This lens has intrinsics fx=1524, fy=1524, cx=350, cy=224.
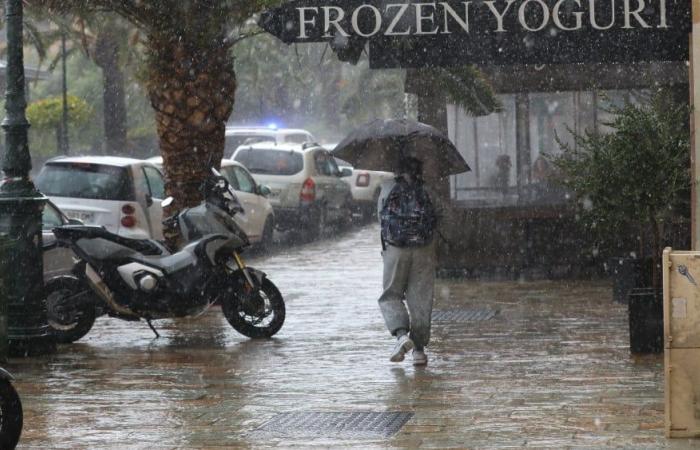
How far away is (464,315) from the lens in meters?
14.7

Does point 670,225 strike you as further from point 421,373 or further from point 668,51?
point 421,373

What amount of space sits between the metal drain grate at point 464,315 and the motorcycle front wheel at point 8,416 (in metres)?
7.19

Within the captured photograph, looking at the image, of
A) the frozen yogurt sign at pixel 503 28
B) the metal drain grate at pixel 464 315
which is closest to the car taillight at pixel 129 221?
the metal drain grate at pixel 464 315

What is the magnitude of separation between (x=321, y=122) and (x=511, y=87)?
4682 centimetres

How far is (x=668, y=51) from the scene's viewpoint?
1257cm

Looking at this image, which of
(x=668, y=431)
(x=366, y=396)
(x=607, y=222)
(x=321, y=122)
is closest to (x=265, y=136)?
(x=607, y=222)

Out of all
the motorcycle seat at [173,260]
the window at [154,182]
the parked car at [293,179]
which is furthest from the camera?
the parked car at [293,179]

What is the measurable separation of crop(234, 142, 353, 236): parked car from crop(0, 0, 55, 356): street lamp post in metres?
14.5

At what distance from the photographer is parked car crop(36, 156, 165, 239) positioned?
1933cm

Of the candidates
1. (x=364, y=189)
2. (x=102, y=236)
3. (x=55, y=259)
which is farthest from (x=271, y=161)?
(x=102, y=236)

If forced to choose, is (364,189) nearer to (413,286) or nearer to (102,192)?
(102,192)

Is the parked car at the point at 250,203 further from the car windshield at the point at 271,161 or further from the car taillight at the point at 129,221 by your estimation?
the car taillight at the point at 129,221

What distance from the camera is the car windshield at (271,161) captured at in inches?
1062

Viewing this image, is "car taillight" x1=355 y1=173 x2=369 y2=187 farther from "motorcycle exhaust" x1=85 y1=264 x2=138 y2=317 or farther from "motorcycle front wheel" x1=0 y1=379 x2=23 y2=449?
"motorcycle front wheel" x1=0 y1=379 x2=23 y2=449
